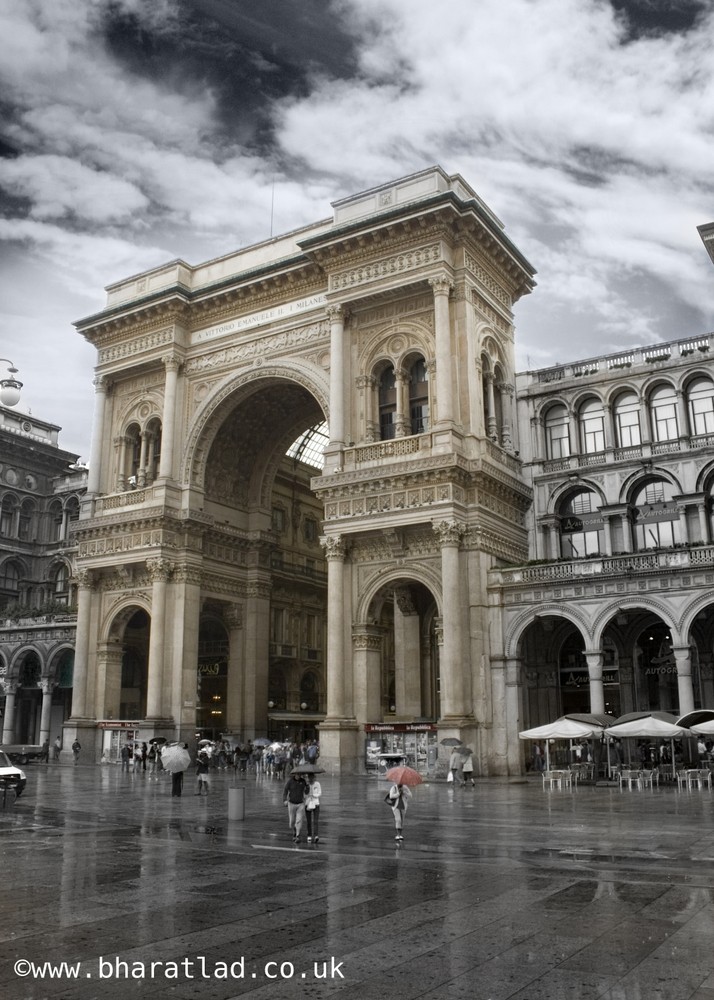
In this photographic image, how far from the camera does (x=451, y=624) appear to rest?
3569cm

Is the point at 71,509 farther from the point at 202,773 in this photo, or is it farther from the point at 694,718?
the point at 694,718

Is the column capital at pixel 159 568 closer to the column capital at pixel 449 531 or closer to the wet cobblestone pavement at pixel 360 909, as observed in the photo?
the column capital at pixel 449 531

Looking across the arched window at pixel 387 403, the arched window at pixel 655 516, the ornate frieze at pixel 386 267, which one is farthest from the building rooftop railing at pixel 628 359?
the ornate frieze at pixel 386 267

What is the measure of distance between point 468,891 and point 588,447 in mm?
34083

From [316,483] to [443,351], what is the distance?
25.5 feet

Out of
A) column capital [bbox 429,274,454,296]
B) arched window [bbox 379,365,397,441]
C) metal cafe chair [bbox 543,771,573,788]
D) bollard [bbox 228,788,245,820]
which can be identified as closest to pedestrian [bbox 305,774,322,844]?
bollard [bbox 228,788,245,820]

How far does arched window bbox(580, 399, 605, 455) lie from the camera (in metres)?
43.0

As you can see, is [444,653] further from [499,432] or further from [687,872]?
[687,872]

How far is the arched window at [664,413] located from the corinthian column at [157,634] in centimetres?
2384

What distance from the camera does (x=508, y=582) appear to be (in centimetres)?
3778

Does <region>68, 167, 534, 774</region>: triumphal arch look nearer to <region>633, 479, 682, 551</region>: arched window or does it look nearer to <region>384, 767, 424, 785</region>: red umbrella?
<region>633, 479, 682, 551</region>: arched window

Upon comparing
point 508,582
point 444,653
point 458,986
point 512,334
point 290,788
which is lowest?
point 458,986

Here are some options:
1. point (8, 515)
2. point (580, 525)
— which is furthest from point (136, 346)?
point (8, 515)

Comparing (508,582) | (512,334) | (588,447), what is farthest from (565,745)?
(512,334)
